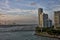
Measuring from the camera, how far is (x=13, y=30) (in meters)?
121

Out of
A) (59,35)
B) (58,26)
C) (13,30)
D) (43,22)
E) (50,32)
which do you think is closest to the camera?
(59,35)

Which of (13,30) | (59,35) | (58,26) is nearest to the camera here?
(59,35)

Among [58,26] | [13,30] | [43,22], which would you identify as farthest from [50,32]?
[13,30]

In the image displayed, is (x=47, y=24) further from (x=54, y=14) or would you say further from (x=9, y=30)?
(x=9, y=30)

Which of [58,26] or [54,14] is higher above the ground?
[54,14]

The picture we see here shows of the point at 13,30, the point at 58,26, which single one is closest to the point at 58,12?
the point at 58,26

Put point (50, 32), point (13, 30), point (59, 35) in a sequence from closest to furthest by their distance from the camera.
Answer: point (59, 35) → point (50, 32) → point (13, 30)

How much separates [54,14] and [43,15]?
2107cm

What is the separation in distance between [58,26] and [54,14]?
6.09 meters

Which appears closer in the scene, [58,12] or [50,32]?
[50,32]

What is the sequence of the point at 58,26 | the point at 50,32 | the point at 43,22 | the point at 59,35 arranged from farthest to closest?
the point at 43,22 < the point at 58,26 < the point at 50,32 < the point at 59,35

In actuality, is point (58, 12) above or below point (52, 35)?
above

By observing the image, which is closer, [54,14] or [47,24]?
[54,14]

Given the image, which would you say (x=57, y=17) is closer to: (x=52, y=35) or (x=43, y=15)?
(x=52, y=35)
